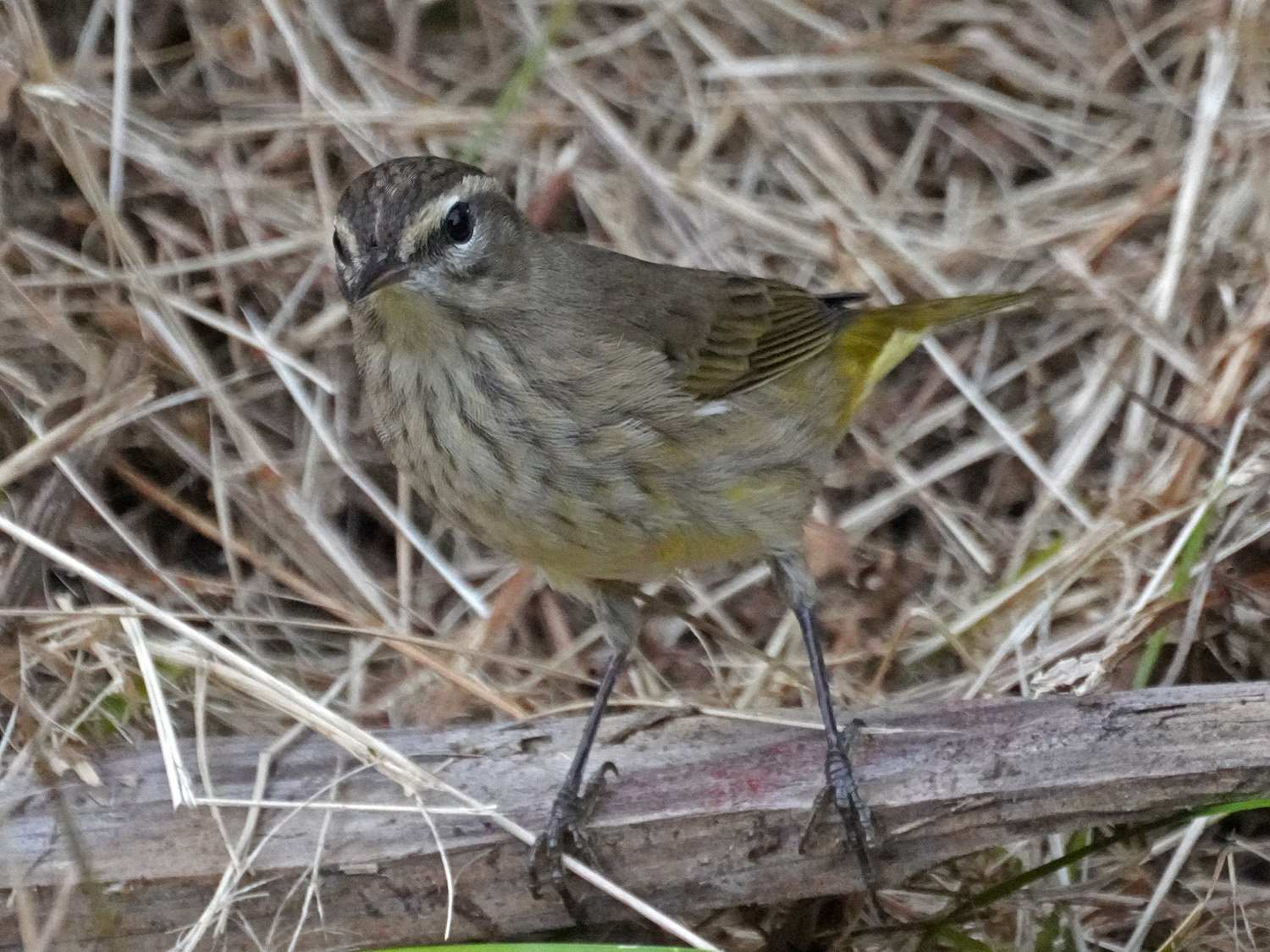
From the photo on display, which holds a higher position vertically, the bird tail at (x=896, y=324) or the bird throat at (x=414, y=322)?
the bird throat at (x=414, y=322)

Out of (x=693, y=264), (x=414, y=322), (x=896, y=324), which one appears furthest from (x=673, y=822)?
(x=693, y=264)

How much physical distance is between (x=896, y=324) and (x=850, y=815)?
5.17 ft

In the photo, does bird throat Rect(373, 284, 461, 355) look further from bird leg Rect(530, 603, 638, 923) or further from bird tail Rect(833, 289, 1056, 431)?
bird tail Rect(833, 289, 1056, 431)

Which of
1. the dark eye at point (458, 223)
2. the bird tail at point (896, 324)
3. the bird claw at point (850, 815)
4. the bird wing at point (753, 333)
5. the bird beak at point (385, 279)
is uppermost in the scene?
the dark eye at point (458, 223)

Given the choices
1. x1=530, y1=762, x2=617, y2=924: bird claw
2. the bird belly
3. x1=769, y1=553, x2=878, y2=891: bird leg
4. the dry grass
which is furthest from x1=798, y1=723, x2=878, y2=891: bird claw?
the bird belly

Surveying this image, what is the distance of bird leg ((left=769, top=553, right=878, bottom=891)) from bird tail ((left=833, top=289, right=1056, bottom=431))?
2.19 feet

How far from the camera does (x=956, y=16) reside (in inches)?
199

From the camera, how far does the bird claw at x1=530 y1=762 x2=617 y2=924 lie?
2.73 meters

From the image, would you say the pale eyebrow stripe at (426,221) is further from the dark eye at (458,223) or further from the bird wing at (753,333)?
the bird wing at (753,333)

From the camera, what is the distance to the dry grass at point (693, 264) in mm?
3309

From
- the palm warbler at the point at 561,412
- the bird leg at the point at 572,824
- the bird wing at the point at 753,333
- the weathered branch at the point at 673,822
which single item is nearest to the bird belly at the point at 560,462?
the palm warbler at the point at 561,412

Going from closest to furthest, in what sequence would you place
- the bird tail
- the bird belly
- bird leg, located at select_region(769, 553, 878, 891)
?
bird leg, located at select_region(769, 553, 878, 891), the bird belly, the bird tail

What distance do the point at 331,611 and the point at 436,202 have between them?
1506mm

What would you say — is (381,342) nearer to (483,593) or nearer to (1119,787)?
(483,593)
